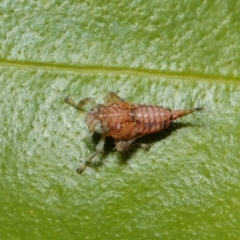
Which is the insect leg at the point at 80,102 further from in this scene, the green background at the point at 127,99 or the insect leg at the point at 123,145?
the insect leg at the point at 123,145

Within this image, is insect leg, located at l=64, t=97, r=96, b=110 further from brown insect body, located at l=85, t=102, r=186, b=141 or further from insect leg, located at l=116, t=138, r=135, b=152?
insect leg, located at l=116, t=138, r=135, b=152

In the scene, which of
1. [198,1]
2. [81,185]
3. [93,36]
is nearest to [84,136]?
[81,185]

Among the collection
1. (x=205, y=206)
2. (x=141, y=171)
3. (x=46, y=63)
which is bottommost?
(x=205, y=206)

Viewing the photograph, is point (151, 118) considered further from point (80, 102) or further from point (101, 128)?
point (80, 102)

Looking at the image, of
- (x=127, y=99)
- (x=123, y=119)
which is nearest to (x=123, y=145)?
(x=123, y=119)

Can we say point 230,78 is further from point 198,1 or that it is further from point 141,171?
point 141,171

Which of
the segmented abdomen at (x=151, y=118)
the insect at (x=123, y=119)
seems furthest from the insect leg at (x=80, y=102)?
the segmented abdomen at (x=151, y=118)
